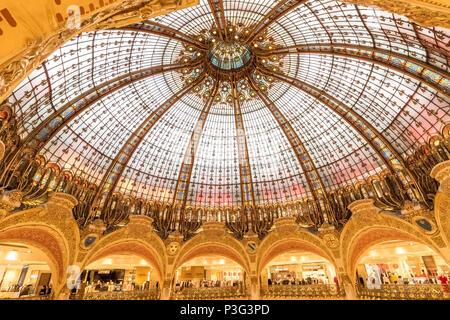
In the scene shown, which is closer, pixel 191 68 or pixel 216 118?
pixel 191 68

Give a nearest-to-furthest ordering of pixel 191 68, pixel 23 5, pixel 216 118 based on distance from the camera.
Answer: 1. pixel 23 5
2. pixel 191 68
3. pixel 216 118

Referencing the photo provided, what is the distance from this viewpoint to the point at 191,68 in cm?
2384

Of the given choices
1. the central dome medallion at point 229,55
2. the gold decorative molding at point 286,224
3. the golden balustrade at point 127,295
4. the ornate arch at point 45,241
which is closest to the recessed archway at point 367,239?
the gold decorative molding at point 286,224

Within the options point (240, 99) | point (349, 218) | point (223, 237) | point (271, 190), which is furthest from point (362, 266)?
point (240, 99)

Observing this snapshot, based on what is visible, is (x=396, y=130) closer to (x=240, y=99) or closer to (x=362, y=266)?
(x=240, y=99)

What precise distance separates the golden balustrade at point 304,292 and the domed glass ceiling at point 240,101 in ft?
33.9

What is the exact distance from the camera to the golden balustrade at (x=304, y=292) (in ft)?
78.5

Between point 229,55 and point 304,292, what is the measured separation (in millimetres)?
27663

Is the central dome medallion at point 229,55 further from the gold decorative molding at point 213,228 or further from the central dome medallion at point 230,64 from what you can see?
the gold decorative molding at point 213,228

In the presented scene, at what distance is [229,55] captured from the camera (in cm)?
2372

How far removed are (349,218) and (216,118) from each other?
62.5ft

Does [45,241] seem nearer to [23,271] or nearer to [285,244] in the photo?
[23,271]

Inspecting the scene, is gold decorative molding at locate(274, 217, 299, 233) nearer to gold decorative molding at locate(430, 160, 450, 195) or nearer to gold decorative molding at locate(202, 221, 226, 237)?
gold decorative molding at locate(202, 221, 226, 237)

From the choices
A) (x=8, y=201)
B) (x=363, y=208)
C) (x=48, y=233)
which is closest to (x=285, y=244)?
(x=363, y=208)
